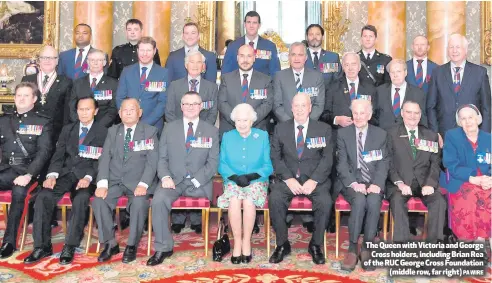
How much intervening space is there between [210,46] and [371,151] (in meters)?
4.68

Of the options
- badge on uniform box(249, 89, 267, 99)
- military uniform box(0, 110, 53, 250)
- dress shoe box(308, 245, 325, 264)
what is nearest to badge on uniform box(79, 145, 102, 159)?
military uniform box(0, 110, 53, 250)

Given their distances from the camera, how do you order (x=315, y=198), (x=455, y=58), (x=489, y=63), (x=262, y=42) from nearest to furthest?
1. (x=315, y=198)
2. (x=455, y=58)
3. (x=262, y=42)
4. (x=489, y=63)

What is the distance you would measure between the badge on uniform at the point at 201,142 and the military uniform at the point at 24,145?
1.32 m

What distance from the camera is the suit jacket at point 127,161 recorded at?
4621 millimetres

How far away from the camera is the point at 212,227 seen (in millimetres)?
5387

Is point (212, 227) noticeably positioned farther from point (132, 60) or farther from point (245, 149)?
point (132, 60)

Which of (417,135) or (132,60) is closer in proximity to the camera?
(417,135)

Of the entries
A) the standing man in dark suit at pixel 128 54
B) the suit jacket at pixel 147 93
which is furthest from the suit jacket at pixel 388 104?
the standing man in dark suit at pixel 128 54

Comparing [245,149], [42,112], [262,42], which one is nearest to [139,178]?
[245,149]

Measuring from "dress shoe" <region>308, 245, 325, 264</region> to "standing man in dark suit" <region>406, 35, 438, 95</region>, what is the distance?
2.17 metres

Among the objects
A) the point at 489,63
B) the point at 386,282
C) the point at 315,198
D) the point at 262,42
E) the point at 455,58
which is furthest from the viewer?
the point at 489,63

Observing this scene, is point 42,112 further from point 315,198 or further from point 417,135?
point 417,135

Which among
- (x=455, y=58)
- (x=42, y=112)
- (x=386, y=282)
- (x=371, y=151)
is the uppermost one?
(x=455, y=58)

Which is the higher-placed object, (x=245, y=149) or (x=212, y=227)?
(x=245, y=149)
